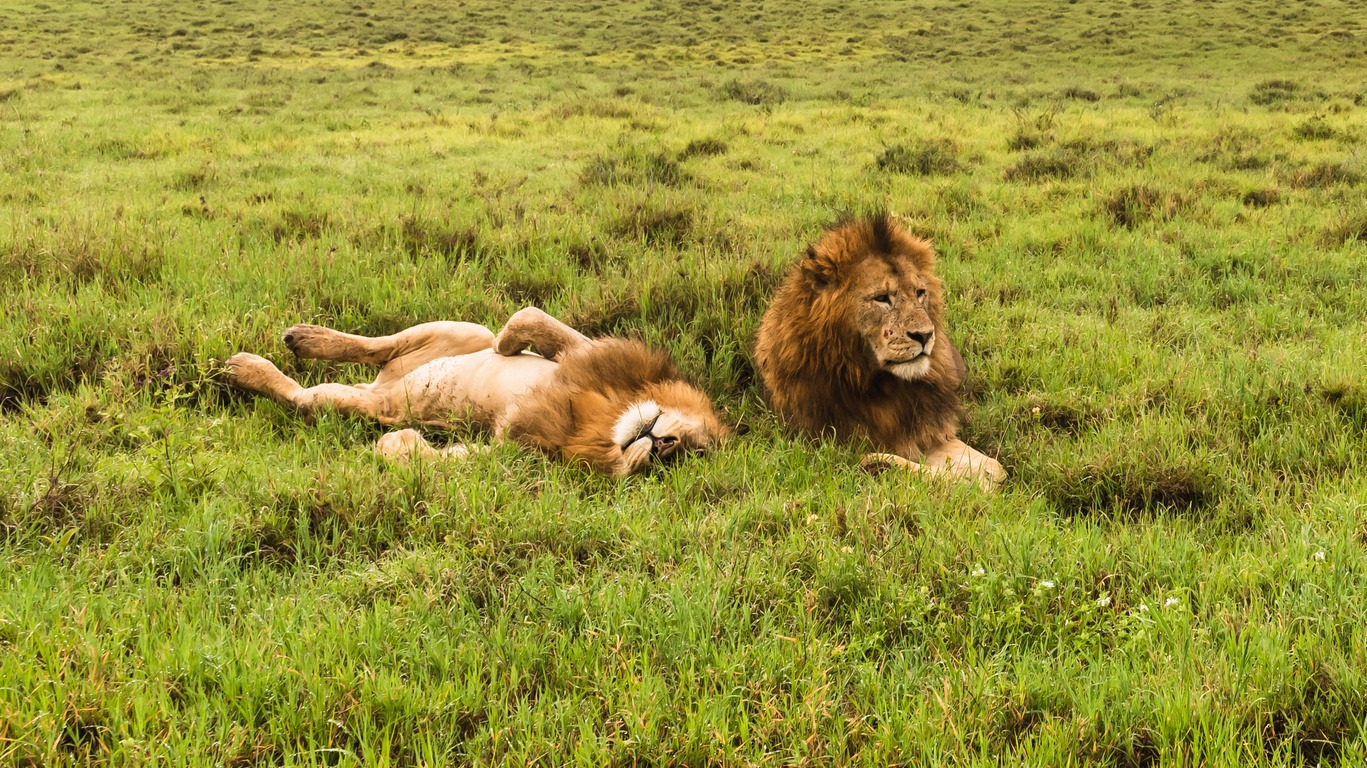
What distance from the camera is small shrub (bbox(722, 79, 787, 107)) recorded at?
1709 centimetres

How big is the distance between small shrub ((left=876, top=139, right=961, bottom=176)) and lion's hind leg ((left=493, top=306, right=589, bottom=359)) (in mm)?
6190

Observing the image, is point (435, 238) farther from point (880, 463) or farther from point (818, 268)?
point (880, 463)

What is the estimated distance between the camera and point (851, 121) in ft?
44.3

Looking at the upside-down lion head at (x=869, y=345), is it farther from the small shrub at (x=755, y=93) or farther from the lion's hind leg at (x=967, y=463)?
the small shrub at (x=755, y=93)

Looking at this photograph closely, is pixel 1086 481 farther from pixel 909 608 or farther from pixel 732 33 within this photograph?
pixel 732 33

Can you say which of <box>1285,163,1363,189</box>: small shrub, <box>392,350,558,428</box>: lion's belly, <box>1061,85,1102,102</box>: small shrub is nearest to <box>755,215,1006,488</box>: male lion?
<box>392,350,558,428</box>: lion's belly

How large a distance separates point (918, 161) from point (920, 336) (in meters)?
6.66

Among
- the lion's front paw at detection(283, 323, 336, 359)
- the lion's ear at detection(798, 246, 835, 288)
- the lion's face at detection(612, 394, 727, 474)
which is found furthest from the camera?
the lion's front paw at detection(283, 323, 336, 359)

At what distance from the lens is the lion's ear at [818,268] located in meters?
3.72

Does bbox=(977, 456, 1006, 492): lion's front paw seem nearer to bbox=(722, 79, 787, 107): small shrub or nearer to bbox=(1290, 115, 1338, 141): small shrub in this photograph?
bbox=(1290, 115, 1338, 141): small shrub

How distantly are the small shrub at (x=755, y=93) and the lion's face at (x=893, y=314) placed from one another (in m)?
13.3

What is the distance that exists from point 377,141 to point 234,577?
10087mm

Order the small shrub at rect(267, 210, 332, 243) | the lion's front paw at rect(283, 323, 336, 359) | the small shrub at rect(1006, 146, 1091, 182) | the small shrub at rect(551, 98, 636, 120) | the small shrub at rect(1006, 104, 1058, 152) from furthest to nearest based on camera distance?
the small shrub at rect(551, 98, 636, 120) → the small shrub at rect(1006, 104, 1058, 152) → the small shrub at rect(1006, 146, 1091, 182) → the small shrub at rect(267, 210, 332, 243) → the lion's front paw at rect(283, 323, 336, 359)

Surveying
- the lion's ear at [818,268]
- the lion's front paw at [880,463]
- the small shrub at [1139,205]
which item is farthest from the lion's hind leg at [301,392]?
the small shrub at [1139,205]
